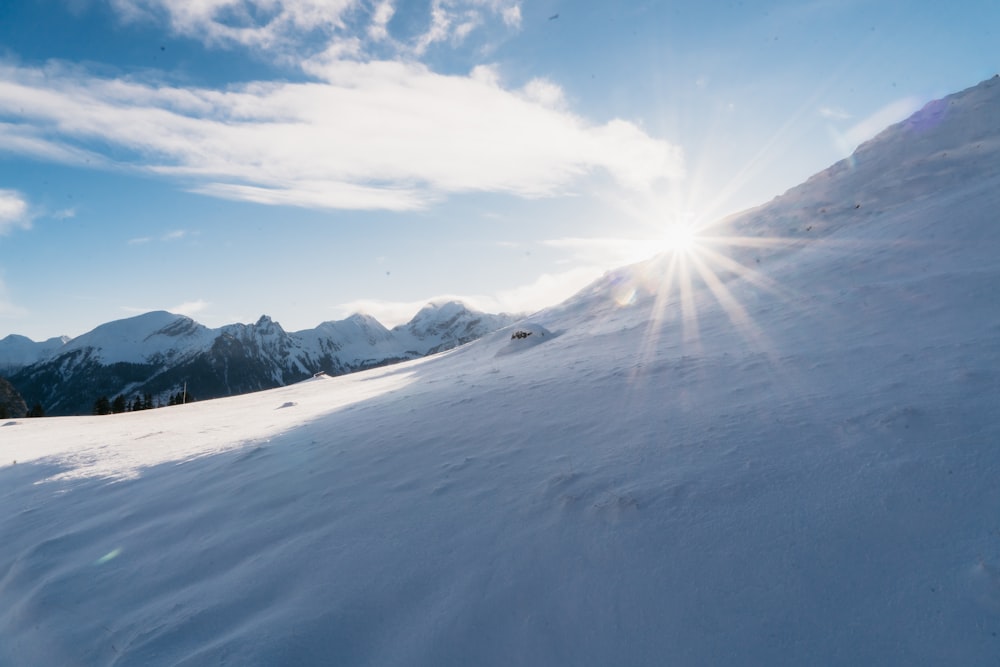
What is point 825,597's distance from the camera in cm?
270

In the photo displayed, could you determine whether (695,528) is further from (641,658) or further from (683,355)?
(683,355)

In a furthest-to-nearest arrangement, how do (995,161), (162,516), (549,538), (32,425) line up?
(32,425) < (995,161) < (162,516) < (549,538)

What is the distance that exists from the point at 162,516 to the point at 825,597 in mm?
6314

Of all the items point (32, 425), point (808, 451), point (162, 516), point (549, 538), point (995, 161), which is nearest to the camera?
point (549, 538)

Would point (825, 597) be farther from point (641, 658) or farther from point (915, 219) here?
point (915, 219)

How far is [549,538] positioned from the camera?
365 cm

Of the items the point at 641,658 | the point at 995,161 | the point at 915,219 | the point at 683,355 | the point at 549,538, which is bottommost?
the point at 641,658

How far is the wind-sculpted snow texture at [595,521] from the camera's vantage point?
8.96 ft

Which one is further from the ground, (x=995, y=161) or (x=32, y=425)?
(x=995, y=161)

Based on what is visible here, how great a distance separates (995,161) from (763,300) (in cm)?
940

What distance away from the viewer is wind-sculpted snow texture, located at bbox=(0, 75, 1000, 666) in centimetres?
273

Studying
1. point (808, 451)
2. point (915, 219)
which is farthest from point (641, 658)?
point (915, 219)

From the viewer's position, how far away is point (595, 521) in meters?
3.74

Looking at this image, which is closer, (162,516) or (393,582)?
(393,582)
